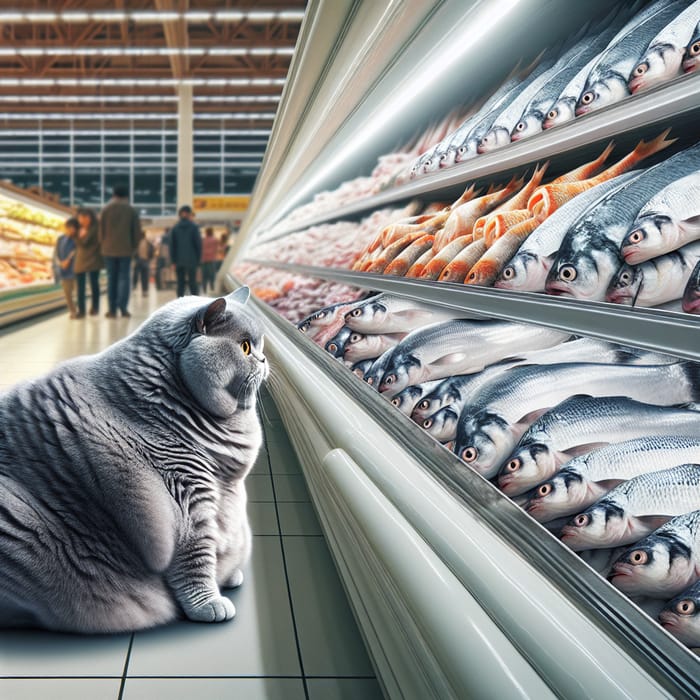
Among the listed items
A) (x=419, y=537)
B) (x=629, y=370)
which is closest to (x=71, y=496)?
(x=419, y=537)

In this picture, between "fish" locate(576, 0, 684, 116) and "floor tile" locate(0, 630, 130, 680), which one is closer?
"fish" locate(576, 0, 684, 116)

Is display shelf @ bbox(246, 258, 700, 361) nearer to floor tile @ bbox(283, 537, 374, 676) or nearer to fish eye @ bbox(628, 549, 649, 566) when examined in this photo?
fish eye @ bbox(628, 549, 649, 566)

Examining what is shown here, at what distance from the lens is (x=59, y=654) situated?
129 cm

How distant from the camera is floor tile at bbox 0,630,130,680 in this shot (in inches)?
49.0

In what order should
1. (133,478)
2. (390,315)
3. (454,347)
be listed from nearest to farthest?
(133,478)
(454,347)
(390,315)

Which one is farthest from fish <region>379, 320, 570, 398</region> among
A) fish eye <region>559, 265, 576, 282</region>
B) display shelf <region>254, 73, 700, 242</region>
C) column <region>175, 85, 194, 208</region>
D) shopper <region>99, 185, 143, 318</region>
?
column <region>175, 85, 194, 208</region>

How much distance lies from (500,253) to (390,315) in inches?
24.0

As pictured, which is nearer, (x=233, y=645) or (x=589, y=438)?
(x=589, y=438)

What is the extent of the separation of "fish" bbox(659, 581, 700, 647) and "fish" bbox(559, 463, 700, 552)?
0.32ft

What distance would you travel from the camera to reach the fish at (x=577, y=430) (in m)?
0.91

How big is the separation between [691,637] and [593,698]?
0.43ft

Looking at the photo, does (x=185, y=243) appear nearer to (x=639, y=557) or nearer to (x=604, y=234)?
(x=604, y=234)

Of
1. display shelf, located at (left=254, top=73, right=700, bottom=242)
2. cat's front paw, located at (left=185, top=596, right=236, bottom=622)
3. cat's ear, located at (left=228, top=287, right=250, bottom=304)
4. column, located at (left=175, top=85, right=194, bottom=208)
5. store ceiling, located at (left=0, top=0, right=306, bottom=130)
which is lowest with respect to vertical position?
cat's front paw, located at (left=185, top=596, right=236, bottom=622)

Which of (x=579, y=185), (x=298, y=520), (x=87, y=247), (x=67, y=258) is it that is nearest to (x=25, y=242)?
(x=67, y=258)
